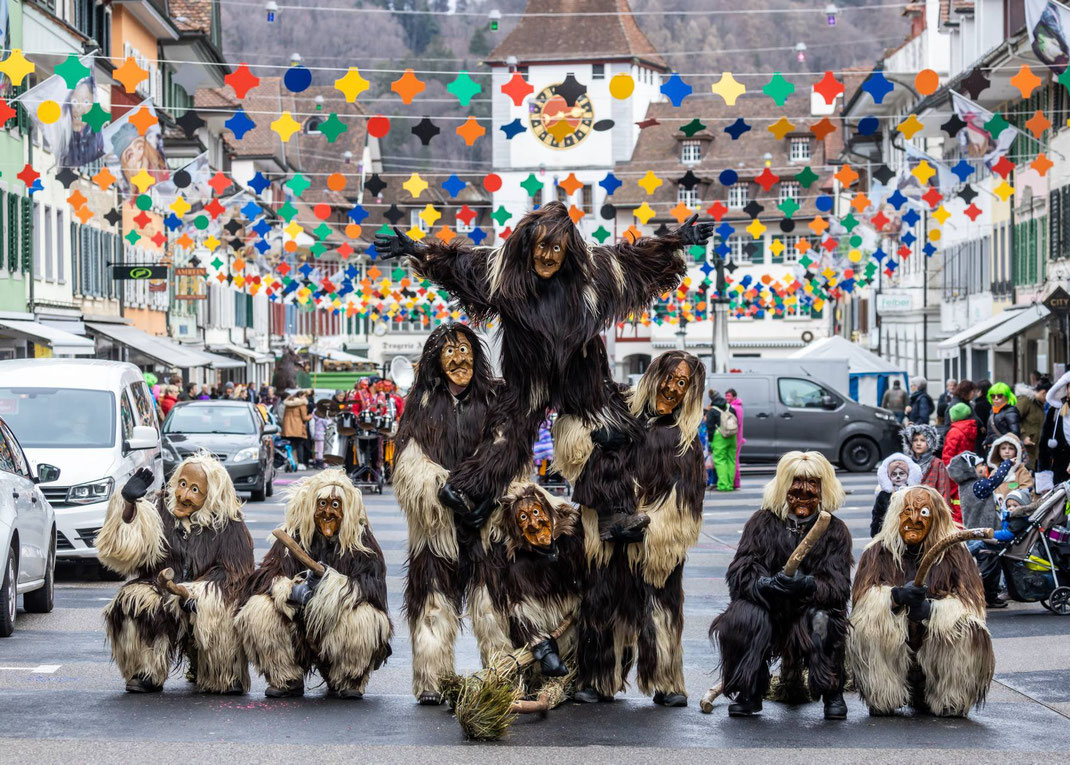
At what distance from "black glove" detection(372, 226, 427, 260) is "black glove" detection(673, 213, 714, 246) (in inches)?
52.7

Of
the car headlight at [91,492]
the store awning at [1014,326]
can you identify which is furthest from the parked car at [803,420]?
the car headlight at [91,492]

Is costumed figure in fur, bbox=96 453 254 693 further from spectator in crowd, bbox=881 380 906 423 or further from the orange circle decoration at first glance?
spectator in crowd, bbox=881 380 906 423

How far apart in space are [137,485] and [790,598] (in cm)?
328

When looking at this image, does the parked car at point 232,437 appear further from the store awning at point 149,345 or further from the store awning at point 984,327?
the store awning at point 984,327

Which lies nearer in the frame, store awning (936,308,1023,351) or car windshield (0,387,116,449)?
car windshield (0,387,116,449)

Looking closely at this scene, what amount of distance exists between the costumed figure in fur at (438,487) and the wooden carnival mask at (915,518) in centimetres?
201

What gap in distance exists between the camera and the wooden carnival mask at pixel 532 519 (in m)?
9.23

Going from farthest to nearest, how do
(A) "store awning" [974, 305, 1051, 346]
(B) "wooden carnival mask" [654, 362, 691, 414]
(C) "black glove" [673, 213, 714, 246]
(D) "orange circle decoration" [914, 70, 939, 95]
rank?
1. (A) "store awning" [974, 305, 1051, 346]
2. (D) "orange circle decoration" [914, 70, 939, 95]
3. (C) "black glove" [673, 213, 714, 246]
4. (B) "wooden carnival mask" [654, 362, 691, 414]

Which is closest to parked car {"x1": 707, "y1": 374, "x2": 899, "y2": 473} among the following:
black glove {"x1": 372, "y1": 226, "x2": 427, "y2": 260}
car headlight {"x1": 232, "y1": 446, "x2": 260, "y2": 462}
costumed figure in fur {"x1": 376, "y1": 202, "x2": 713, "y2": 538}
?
car headlight {"x1": 232, "y1": 446, "x2": 260, "y2": 462}

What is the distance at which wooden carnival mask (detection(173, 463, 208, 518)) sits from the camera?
32.2 ft

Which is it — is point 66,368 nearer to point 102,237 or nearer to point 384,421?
point 384,421

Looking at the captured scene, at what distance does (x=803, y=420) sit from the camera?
34188 millimetres

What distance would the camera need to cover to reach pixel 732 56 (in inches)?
4063

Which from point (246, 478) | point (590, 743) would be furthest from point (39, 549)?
point (246, 478)
